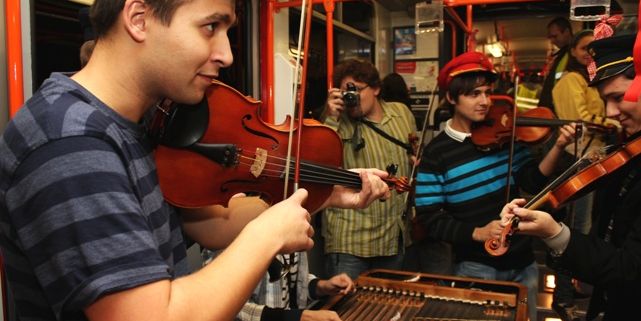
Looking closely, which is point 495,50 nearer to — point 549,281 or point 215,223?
point 549,281

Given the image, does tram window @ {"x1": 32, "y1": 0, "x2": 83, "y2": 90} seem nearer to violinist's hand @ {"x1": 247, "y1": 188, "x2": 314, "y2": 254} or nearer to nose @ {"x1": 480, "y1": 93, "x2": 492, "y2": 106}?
violinist's hand @ {"x1": 247, "y1": 188, "x2": 314, "y2": 254}

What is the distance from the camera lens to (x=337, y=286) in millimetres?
2062

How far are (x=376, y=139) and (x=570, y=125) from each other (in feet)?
3.49

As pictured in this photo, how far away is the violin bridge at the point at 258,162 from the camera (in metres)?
1.56

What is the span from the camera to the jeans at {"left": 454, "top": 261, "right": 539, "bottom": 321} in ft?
8.24

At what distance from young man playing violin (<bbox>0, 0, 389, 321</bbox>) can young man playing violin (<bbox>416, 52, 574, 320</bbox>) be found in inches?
64.3

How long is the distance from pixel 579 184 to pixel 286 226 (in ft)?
4.13

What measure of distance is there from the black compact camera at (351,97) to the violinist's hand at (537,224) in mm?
1480

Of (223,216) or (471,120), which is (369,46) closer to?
(471,120)

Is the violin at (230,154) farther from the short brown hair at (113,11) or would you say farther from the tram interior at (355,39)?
the tram interior at (355,39)

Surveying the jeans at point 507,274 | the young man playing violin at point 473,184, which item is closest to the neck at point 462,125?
the young man playing violin at point 473,184

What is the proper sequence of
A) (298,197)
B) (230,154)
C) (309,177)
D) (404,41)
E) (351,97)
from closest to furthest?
(298,197)
(230,154)
(309,177)
(351,97)
(404,41)

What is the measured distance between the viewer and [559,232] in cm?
176

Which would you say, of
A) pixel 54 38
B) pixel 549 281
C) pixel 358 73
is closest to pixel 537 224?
pixel 358 73
